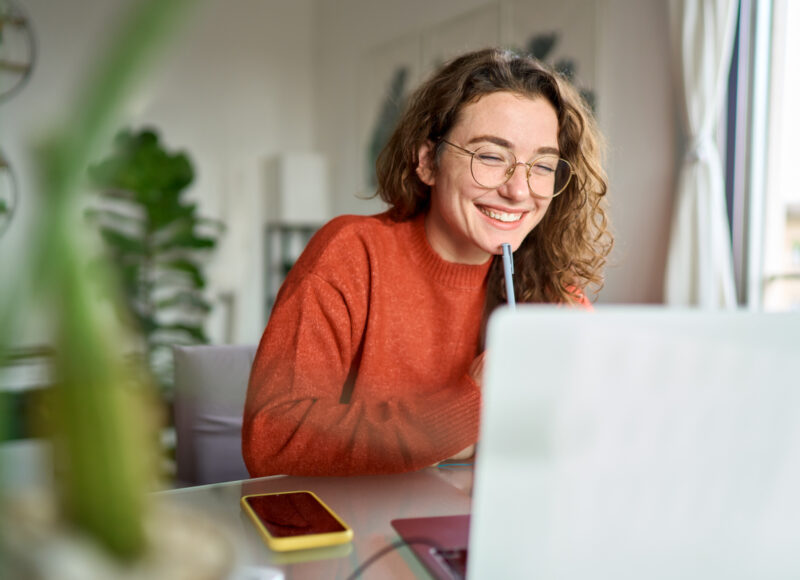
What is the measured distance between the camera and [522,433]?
39 cm

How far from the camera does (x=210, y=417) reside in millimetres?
1441

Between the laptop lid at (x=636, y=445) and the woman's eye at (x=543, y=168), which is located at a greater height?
the woman's eye at (x=543, y=168)

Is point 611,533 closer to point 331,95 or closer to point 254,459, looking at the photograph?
point 254,459

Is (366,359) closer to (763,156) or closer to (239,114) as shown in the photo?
(763,156)

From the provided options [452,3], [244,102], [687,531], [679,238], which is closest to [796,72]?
[679,238]

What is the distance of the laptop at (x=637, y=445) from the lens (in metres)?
0.39

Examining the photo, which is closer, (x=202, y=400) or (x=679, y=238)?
(x=202, y=400)

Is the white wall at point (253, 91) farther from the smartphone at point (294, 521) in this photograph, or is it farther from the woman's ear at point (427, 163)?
the smartphone at point (294, 521)

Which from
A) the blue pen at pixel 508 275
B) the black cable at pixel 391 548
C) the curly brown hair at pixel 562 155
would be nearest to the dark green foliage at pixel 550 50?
the curly brown hair at pixel 562 155

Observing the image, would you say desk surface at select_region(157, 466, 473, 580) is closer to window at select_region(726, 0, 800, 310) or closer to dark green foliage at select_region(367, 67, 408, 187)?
window at select_region(726, 0, 800, 310)

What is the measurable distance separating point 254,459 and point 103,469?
0.90 metres

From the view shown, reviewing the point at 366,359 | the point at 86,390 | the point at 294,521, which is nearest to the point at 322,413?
the point at 366,359

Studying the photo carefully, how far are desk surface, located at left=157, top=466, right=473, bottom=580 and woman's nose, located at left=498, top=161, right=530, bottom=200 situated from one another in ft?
1.56

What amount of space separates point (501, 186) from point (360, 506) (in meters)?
0.62
